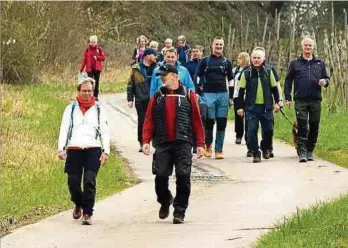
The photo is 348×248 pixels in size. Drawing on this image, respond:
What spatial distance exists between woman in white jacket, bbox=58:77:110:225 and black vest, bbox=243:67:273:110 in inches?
182

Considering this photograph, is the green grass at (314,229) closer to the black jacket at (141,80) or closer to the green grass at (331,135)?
the green grass at (331,135)

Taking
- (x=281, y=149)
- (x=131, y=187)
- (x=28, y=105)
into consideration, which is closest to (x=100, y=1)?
(x=28, y=105)

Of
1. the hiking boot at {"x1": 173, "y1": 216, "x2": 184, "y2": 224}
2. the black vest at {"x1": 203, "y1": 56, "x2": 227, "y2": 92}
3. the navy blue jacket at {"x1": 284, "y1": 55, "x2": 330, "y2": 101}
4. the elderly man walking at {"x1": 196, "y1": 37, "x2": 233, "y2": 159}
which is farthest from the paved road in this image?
the black vest at {"x1": 203, "y1": 56, "x2": 227, "y2": 92}

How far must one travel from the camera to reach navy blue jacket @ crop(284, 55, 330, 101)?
13.5 meters

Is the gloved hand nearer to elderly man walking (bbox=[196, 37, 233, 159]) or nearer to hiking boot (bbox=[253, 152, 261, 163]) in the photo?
hiking boot (bbox=[253, 152, 261, 163])

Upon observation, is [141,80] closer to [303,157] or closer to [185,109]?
[303,157]

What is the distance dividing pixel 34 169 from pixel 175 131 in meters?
4.00

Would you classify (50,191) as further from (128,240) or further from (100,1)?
(100,1)

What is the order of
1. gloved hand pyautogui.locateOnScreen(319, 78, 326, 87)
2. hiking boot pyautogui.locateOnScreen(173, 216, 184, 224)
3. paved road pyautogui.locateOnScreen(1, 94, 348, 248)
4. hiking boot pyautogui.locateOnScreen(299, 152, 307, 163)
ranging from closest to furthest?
paved road pyautogui.locateOnScreen(1, 94, 348, 248)
hiking boot pyautogui.locateOnScreen(173, 216, 184, 224)
gloved hand pyautogui.locateOnScreen(319, 78, 326, 87)
hiking boot pyautogui.locateOnScreen(299, 152, 307, 163)

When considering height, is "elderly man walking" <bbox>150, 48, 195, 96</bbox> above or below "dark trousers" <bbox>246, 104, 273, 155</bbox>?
above

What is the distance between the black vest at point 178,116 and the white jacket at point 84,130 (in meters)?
0.60

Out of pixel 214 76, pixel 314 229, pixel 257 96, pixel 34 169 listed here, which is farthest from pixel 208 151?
pixel 314 229

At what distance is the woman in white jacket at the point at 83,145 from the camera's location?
9406mm

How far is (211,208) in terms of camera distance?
9938mm
